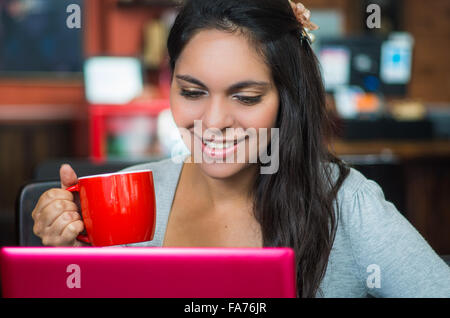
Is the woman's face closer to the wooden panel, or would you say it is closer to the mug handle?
the mug handle

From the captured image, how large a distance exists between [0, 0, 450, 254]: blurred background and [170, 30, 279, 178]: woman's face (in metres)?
2.30

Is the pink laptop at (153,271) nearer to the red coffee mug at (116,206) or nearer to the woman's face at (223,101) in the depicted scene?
the red coffee mug at (116,206)

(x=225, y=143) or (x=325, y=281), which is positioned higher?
(x=225, y=143)

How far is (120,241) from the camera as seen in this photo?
2.82 feet

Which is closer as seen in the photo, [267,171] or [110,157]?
[267,171]

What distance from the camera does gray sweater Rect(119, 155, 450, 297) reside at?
39.1 inches

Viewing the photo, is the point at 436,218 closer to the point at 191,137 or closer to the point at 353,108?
the point at 353,108

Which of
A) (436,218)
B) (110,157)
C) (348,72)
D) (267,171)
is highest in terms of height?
(348,72)

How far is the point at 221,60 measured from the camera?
1.02 metres

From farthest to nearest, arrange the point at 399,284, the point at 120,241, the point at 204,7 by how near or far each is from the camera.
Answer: the point at 204,7
the point at 399,284
the point at 120,241

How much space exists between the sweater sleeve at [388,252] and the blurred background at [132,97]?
219cm
